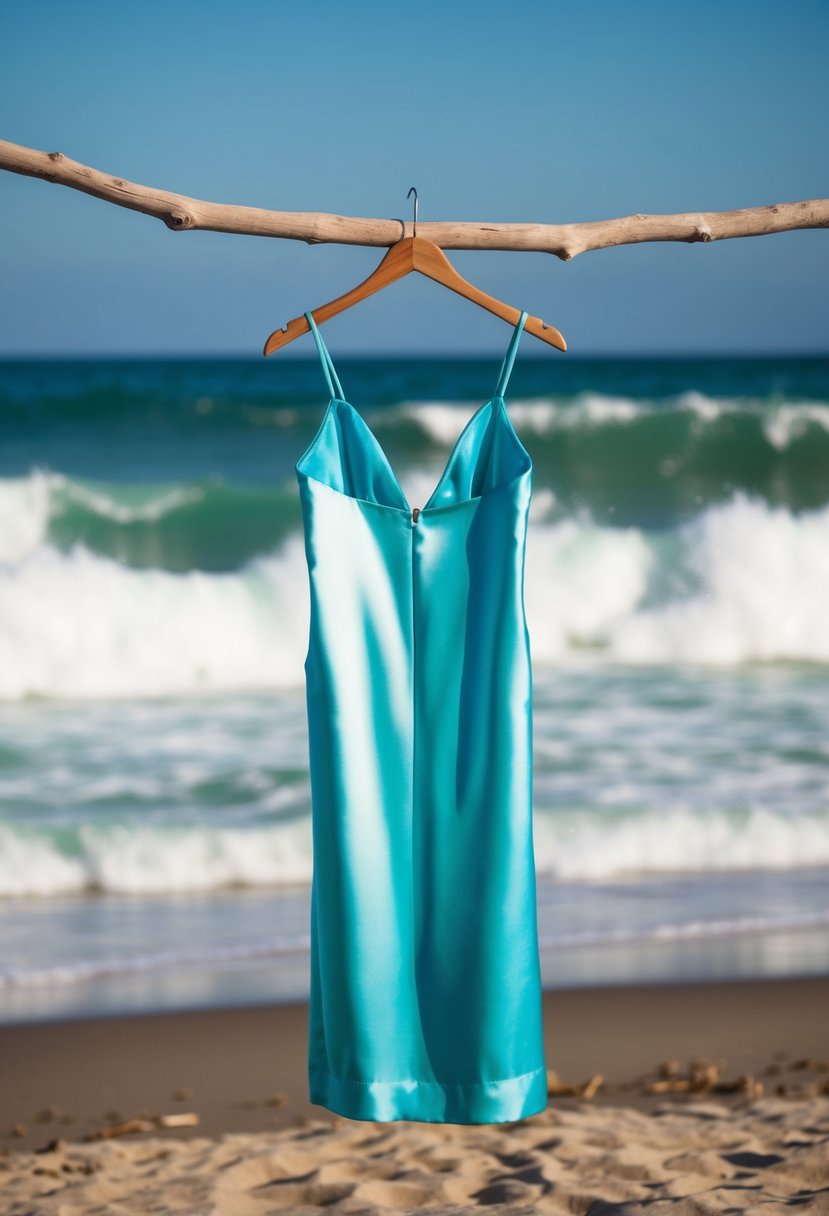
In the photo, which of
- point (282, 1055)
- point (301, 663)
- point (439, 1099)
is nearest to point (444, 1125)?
point (282, 1055)

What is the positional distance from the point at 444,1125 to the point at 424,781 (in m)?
1.40

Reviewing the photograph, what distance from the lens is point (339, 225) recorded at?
1.58 metres

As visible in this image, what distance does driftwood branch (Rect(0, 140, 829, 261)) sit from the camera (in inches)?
60.6

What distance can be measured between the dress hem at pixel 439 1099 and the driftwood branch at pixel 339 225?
3.19 ft

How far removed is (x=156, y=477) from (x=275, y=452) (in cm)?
104

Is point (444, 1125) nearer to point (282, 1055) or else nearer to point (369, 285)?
point (282, 1055)

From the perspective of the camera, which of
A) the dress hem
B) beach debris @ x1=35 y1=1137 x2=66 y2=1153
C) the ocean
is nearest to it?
the dress hem

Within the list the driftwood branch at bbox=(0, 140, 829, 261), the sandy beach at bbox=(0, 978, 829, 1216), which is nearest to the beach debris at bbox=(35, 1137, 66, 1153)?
the sandy beach at bbox=(0, 978, 829, 1216)

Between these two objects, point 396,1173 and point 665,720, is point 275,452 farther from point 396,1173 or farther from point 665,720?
point 396,1173

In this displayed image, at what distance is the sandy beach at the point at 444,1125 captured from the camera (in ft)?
7.44

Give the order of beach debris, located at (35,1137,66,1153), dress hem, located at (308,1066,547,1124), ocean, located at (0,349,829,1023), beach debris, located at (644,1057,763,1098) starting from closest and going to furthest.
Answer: dress hem, located at (308,1066,547,1124), beach debris, located at (35,1137,66,1153), beach debris, located at (644,1057,763,1098), ocean, located at (0,349,829,1023)

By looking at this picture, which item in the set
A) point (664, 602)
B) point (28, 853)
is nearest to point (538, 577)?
point (664, 602)

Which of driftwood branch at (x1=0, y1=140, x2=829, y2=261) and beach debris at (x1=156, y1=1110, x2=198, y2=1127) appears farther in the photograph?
beach debris at (x1=156, y1=1110, x2=198, y2=1127)

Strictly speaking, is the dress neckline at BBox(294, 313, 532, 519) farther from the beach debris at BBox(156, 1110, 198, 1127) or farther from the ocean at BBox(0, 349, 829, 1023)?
the ocean at BBox(0, 349, 829, 1023)
